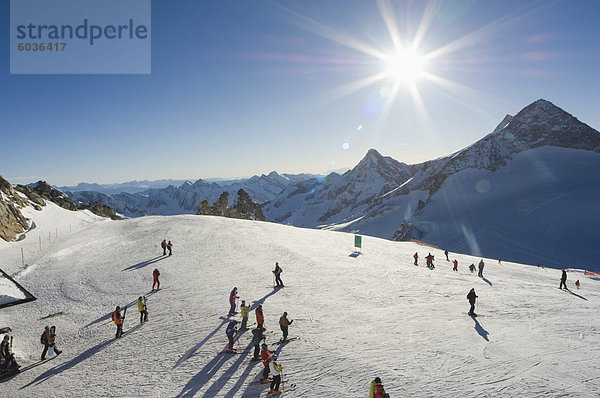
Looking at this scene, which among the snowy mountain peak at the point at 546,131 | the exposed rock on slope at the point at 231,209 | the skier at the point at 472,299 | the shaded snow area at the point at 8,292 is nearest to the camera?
the shaded snow area at the point at 8,292

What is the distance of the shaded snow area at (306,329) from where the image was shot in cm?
1030

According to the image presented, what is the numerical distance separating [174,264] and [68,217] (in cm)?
4357

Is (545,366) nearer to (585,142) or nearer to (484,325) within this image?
(484,325)

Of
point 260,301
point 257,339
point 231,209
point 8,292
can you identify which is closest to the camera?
point 8,292

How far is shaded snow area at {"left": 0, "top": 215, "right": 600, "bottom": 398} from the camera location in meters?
10.3

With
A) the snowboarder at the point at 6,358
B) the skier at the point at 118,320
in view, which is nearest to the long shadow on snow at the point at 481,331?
the skier at the point at 118,320

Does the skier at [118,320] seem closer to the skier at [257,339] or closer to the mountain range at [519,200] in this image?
the skier at [257,339]

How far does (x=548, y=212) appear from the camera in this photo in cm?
7212

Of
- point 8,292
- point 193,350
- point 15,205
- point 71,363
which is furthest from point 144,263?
point 15,205

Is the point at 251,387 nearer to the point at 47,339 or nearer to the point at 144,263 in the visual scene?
the point at 47,339

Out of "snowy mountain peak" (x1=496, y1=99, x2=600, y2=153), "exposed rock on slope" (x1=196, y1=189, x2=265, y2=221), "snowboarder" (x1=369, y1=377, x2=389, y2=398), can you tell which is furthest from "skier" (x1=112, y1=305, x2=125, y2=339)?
"snowy mountain peak" (x1=496, y1=99, x2=600, y2=153)

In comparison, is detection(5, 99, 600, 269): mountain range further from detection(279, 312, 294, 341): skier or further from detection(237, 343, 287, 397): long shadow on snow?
detection(237, 343, 287, 397): long shadow on snow

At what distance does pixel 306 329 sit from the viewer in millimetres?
13922

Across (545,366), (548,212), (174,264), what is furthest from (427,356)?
(548,212)
